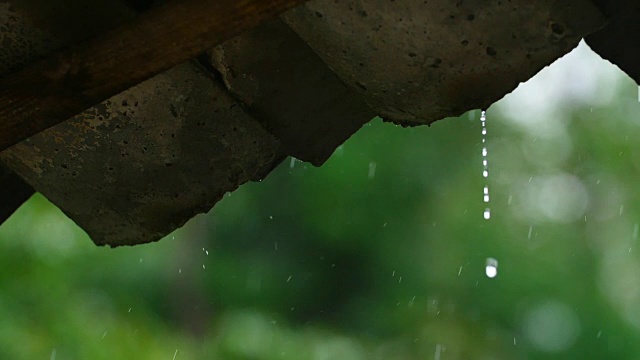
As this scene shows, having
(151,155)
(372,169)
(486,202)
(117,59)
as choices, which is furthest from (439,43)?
(486,202)

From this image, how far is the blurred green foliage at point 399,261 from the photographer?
10914 mm

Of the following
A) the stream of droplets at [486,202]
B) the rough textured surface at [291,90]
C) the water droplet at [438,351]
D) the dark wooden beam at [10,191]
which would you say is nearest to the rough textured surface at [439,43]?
the rough textured surface at [291,90]

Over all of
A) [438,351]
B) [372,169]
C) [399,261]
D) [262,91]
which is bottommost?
[438,351]

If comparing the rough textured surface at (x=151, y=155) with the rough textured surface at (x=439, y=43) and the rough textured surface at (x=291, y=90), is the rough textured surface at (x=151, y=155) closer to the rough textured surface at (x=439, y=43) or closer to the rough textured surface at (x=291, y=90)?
the rough textured surface at (x=291, y=90)

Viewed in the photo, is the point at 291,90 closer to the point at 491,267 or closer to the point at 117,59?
the point at 117,59

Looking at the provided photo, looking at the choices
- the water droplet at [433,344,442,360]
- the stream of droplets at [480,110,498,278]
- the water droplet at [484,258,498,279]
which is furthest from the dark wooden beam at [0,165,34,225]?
the water droplet at [484,258,498,279]

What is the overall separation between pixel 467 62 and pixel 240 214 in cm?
1076

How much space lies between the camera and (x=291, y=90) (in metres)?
1.85

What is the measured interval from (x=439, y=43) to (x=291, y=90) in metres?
0.39

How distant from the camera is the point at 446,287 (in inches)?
462

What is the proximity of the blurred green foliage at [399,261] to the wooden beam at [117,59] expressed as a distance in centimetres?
867

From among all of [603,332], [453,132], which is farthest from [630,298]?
[453,132]

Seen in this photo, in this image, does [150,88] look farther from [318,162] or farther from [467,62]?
[467,62]

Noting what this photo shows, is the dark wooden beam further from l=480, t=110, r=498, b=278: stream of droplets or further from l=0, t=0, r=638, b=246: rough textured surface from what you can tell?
l=480, t=110, r=498, b=278: stream of droplets
